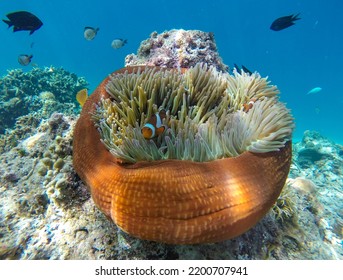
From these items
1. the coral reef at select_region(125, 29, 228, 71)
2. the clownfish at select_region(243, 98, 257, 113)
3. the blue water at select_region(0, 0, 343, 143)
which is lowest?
the clownfish at select_region(243, 98, 257, 113)

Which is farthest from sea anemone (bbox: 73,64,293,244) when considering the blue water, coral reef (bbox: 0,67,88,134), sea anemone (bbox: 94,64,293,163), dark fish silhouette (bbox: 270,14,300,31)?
the blue water

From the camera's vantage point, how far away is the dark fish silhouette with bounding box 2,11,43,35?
5078 mm

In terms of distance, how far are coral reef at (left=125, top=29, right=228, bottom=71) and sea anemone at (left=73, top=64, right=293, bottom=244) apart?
1.18 metres

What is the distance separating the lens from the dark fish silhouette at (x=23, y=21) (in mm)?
5078

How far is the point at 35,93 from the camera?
27.8 feet

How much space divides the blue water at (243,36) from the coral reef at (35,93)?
3727 cm

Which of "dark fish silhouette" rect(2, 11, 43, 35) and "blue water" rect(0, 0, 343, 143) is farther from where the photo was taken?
"blue water" rect(0, 0, 343, 143)

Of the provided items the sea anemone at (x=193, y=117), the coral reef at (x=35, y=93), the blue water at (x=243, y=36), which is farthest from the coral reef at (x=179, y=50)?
the blue water at (x=243, y=36)

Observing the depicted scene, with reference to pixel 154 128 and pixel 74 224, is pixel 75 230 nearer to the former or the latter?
pixel 74 224

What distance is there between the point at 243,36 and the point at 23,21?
73.1 m

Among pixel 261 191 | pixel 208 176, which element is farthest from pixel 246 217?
pixel 208 176

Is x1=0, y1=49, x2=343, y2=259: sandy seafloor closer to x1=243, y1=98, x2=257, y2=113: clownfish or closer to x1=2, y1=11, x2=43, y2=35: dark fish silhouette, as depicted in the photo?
x1=243, y1=98, x2=257, y2=113: clownfish

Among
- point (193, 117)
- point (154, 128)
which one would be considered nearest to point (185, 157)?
point (154, 128)
